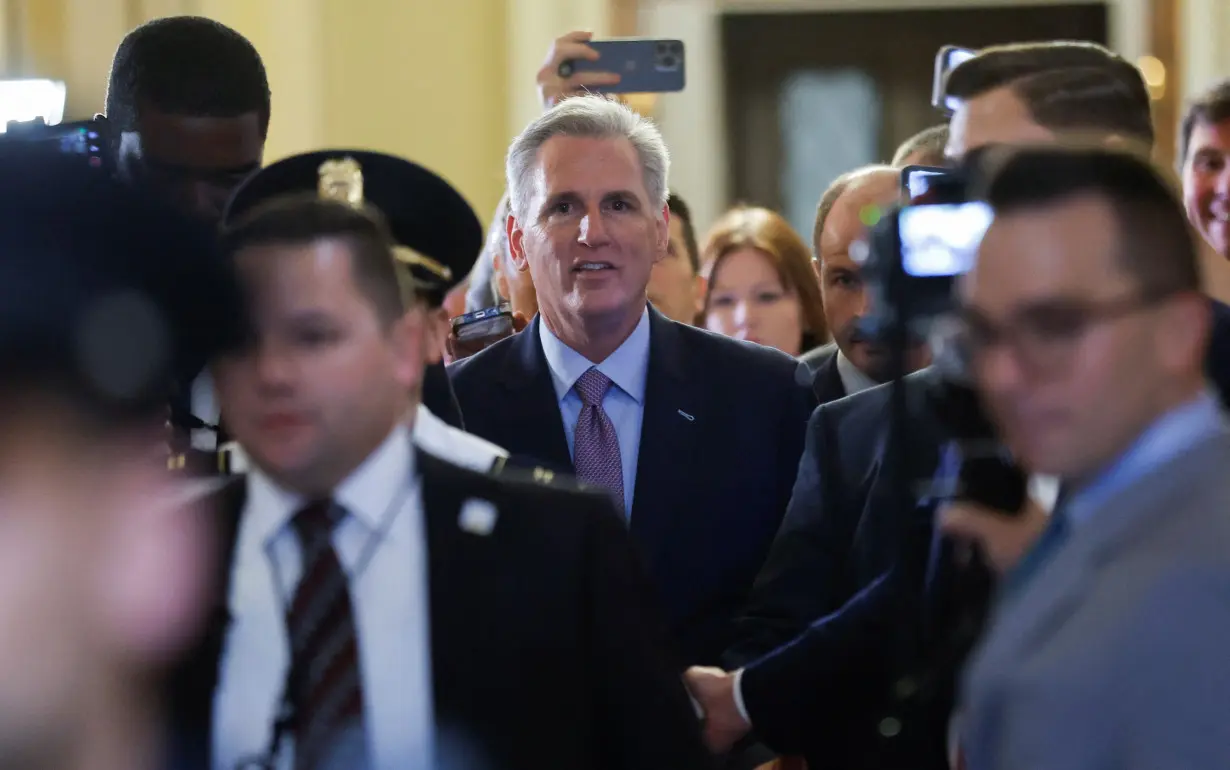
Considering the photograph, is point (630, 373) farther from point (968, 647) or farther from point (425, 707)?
point (425, 707)

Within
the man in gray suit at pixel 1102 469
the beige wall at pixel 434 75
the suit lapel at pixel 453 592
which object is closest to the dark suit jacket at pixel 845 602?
the man in gray suit at pixel 1102 469

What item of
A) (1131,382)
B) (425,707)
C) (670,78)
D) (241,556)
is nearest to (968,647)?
(1131,382)

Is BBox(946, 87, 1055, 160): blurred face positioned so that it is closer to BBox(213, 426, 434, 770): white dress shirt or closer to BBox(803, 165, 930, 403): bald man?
BBox(803, 165, 930, 403): bald man

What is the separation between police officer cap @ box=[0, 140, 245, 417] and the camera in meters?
1.31

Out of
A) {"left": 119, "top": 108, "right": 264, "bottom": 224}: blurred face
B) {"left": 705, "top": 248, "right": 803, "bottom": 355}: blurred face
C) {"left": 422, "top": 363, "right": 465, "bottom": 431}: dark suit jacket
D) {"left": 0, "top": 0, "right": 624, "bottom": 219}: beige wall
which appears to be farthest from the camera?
{"left": 0, "top": 0, "right": 624, "bottom": 219}: beige wall

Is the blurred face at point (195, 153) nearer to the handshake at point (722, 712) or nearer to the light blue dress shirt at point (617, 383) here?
the light blue dress shirt at point (617, 383)

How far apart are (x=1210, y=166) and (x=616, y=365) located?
1046mm

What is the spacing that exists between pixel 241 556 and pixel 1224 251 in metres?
1.76

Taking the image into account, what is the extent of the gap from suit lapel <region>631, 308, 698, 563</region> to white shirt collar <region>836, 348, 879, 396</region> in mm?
360

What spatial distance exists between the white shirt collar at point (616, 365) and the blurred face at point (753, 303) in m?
1.13

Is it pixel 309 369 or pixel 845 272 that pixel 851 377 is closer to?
pixel 845 272

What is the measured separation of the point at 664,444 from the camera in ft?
7.93

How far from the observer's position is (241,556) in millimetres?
1580

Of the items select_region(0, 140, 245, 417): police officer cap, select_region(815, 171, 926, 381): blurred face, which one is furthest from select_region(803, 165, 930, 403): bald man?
select_region(0, 140, 245, 417): police officer cap
